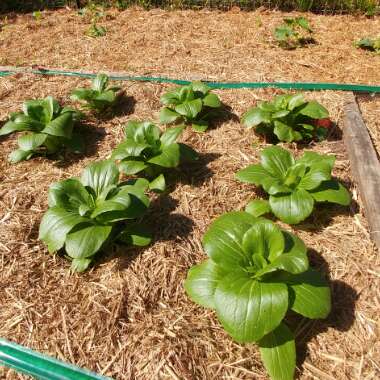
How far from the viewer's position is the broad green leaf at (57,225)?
7.49 ft

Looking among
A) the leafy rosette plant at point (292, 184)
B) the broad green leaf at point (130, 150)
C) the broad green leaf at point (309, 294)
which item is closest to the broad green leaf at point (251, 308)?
the broad green leaf at point (309, 294)

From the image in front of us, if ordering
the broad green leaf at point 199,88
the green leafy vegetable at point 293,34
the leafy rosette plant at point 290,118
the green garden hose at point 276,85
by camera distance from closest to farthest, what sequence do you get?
the leafy rosette plant at point 290,118
the broad green leaf at point 199,88
the green garden hose at point 276,85
the green leafy vegetable at point 293,34

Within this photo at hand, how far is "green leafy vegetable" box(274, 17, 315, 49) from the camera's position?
4809 mm

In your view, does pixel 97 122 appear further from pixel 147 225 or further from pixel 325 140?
pixel 325 140

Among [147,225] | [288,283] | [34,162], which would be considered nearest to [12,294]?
[147,225]

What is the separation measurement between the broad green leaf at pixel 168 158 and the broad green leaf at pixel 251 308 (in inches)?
44.2

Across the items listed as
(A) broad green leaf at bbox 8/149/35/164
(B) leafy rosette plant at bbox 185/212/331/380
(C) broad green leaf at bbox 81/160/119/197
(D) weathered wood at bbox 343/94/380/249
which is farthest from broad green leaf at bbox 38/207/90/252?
(D) weathered wood at bbox 343/94/380/249

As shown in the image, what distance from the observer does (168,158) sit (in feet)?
9.09

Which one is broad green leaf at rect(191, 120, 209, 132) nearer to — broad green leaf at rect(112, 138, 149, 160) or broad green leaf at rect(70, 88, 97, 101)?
broad green leaf at rect(112, 138, 149, 160)

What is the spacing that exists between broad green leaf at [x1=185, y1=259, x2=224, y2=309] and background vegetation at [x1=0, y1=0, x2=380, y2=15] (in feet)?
15.9

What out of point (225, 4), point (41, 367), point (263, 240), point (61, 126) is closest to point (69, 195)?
point (61, 126)

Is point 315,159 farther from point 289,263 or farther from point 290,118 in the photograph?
point 289,263

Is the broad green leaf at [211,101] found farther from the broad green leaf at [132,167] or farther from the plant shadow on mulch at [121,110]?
the broad green leaf at [132,167]

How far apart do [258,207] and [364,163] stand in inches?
37.3
